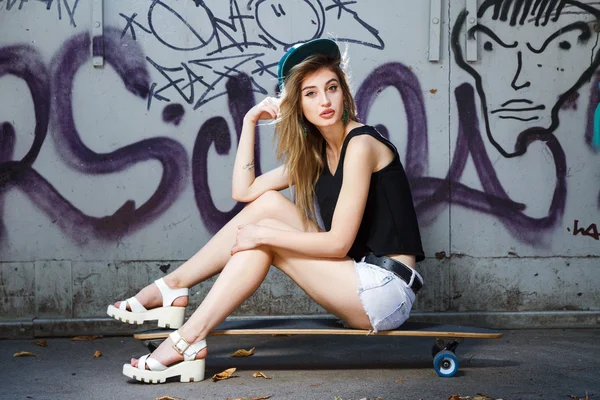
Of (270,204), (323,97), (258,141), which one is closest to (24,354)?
(270,204)

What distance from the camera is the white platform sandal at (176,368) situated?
13.6 feet

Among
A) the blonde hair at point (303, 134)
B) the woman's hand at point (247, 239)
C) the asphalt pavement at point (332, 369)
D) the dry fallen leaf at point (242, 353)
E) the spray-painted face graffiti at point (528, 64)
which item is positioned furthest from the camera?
the spray-painted face graffiti at point (528, 64)

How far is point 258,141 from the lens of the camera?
5852mm

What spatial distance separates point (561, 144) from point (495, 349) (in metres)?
1.71

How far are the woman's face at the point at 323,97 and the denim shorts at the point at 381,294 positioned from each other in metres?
0.80

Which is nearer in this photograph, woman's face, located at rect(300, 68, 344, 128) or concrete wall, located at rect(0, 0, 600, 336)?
woman's face, located at rect(300, 68, 344, 128)

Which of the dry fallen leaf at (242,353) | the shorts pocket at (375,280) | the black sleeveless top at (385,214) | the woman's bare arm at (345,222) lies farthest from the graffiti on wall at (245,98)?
the shorts pocket at (375,280)

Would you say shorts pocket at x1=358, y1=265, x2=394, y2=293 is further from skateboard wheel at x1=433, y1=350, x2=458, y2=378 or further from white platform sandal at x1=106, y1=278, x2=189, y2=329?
white platform sandal at x1=106, y1=278, x2=189, y2=329

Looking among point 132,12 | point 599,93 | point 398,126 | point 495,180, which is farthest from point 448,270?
point 132,12

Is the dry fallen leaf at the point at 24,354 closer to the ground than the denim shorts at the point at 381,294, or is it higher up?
closer to the ground

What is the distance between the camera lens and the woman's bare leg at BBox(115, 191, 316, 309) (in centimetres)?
444

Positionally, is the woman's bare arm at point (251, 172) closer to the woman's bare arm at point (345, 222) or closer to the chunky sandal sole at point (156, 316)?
the woman's bare arm at point (345, 222)

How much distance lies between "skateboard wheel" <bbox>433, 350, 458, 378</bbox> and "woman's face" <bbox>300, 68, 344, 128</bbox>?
138 cm

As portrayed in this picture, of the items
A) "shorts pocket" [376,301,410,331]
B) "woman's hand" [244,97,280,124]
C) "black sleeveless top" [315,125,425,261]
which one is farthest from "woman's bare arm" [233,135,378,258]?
"woman's hand" [244,97,280,124]
